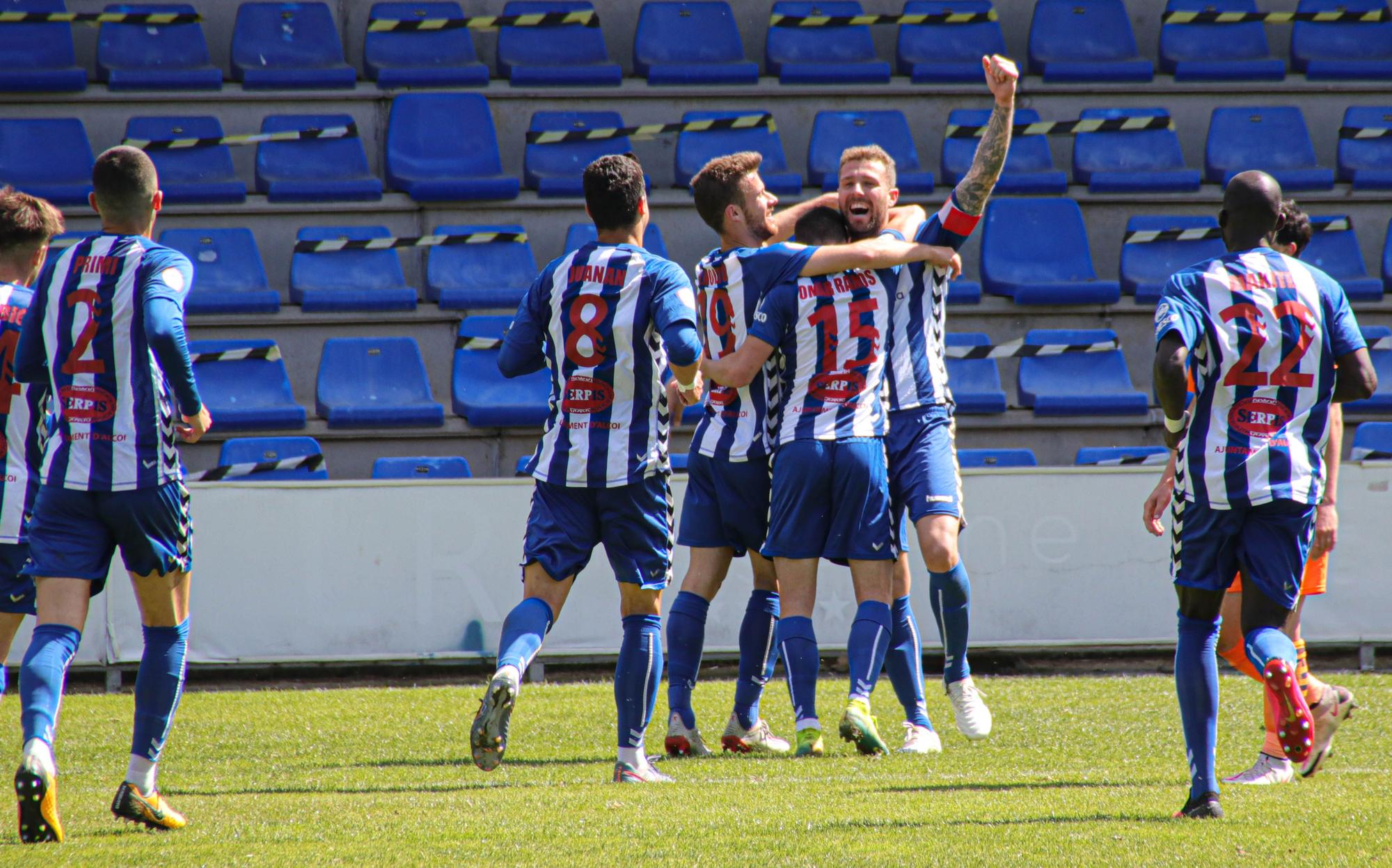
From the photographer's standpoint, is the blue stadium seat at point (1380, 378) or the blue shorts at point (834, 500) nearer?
the blue shorts at point (834, 500)

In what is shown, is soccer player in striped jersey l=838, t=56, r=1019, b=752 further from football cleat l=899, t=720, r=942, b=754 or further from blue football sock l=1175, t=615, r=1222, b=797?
blue football sock l=1175, t=615, r=1222, b=797

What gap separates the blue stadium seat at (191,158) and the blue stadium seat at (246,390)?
168 centimetres

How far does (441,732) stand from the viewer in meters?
6.68

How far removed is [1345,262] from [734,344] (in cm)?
830

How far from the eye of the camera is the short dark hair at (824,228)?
231 inches

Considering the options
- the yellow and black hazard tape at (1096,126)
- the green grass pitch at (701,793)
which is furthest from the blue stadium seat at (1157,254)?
the green grass pitch at (701,793)

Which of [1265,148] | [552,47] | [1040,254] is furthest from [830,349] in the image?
[1265,148]

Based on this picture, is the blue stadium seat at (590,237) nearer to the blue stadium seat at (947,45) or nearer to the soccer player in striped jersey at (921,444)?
the blue stadium seat at (947,45)

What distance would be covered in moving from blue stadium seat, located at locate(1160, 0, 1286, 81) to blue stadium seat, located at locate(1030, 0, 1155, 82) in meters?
0.27

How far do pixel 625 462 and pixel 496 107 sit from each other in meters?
8.48

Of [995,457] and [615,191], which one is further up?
[615,191]

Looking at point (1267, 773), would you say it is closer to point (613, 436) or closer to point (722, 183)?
point (613, 436)

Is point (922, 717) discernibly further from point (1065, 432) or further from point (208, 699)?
point (1065, 432)

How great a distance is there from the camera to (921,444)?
5812 millimetres
